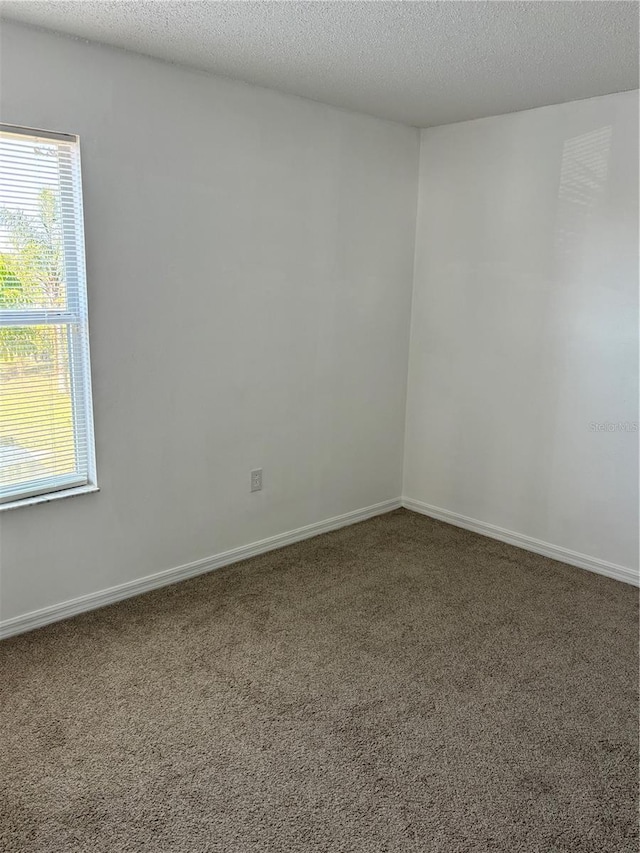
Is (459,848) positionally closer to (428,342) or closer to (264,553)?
(264,553)

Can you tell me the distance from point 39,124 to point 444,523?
305 cm

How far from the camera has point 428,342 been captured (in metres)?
4.08

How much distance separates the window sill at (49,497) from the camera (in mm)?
2623

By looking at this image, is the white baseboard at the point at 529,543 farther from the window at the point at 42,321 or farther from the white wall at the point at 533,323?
the window at the point at 42,321

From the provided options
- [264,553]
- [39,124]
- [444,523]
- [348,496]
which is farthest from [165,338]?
[444,523]

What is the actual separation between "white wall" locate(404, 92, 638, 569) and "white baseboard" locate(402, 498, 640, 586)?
4 centimetres

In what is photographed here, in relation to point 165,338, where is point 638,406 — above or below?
below

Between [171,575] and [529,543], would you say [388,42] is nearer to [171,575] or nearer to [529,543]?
[171,575]

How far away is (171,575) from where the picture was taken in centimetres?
320

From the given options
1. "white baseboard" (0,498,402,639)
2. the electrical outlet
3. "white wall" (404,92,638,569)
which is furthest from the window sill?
"white wall" (404,92,638,569)

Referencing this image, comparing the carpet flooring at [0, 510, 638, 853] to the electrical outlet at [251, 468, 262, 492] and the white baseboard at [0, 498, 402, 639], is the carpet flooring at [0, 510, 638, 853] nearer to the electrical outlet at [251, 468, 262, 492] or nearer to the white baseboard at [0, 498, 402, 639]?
the white baseboard at [0, 498, 402, 639]

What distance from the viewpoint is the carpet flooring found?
5.94 ft

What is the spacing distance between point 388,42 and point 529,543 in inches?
105

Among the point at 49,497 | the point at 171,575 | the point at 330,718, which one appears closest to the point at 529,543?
the point at 330,718
